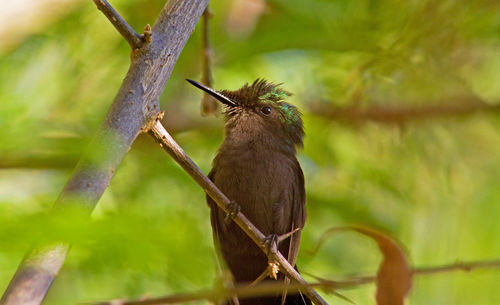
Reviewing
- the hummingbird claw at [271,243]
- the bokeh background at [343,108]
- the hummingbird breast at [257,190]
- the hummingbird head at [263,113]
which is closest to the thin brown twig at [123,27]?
the bokeh background at [343,108]

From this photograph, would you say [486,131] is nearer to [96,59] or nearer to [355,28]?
[355,28]

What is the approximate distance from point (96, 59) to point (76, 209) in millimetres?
3088

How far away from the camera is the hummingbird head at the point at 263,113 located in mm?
4484

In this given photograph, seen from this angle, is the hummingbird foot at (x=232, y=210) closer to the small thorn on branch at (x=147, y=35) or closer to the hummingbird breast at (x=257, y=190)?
the hummingbird breast at (x=257, y=190)

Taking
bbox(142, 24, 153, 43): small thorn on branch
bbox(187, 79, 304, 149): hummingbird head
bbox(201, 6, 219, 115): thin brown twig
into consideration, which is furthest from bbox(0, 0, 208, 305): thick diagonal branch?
bbox(187, 79, 304, 149): hummingbird head

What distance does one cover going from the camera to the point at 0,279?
2209mm

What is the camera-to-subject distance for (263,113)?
4.63 m

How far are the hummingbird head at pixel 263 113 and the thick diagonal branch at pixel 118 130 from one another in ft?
6.30

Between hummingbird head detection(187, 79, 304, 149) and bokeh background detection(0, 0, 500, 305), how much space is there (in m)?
0.21

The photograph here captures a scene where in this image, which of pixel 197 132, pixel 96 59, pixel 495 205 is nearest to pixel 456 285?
pixel 495 205

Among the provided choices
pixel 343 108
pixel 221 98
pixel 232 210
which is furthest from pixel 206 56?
pixel 343 108

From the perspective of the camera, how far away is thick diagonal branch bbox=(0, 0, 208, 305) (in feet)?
4.52

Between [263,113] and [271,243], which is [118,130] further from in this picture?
[263,113]

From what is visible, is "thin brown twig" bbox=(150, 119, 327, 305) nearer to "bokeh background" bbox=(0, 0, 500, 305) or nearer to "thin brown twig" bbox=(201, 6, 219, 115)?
"bokeh background" bbox=(0, 0, 500, 305)
